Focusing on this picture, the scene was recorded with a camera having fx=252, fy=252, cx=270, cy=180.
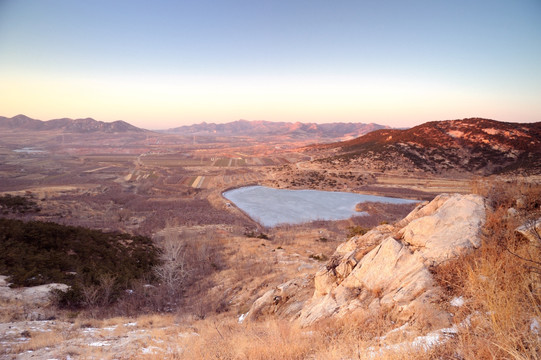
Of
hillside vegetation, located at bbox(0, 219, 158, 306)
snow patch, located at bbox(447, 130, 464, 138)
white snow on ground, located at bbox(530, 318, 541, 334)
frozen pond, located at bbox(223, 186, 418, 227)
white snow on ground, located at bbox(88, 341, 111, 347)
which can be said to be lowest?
frozen pond, located at bbox(223, 186, 418, 227)

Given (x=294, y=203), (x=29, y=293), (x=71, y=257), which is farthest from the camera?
(x=294, y=203)

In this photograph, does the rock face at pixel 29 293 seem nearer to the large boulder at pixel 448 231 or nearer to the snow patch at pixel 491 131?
the large boulder at pixel 448 231

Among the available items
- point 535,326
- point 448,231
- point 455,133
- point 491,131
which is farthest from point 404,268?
point 455,133

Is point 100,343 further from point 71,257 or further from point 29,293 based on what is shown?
point 71,257

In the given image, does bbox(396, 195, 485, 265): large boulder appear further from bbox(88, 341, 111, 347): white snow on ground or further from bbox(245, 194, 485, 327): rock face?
bbox(88, 341, 111, 347): white snow on ground

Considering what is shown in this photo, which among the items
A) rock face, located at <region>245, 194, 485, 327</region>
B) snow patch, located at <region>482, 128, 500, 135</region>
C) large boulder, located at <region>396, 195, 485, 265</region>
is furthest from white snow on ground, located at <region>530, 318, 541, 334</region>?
snow patch, located at <region>482, 128, 500, 135</region>

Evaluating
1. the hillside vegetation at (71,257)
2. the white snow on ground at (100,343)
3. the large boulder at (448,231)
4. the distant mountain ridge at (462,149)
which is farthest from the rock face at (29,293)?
the distant mountain ridge at (462,149)

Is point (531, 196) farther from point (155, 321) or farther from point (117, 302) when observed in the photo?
point (117, 302)
